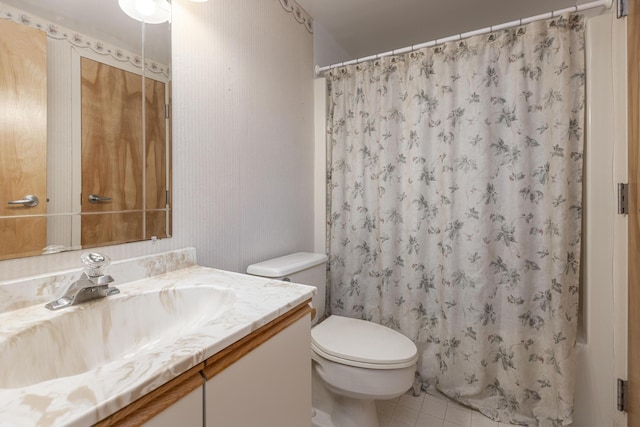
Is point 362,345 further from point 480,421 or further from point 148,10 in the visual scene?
point 148,10

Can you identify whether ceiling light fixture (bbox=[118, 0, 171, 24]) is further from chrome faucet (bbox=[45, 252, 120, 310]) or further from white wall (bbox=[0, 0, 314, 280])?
chrome faucet (bbox=[45, 252, 120, 310])

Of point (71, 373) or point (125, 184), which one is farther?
point (125, 184)

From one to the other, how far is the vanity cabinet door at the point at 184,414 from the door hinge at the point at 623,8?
1.87 metres

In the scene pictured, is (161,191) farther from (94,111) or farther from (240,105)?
(240,105)

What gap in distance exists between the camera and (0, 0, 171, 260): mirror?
2.33ft

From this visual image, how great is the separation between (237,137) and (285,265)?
61 cm

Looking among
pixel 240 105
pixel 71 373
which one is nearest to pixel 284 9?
pixel 240 105

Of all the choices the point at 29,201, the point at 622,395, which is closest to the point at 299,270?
the point at 29,201

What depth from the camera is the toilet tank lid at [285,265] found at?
130 cm

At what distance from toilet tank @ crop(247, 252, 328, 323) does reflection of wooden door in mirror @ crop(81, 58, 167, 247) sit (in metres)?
0.45

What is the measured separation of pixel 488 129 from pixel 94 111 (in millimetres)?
1586

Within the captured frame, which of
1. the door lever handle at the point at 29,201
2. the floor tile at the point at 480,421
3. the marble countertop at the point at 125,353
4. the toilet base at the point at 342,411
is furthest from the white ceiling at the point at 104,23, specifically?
the floor tile at the point at 480,421

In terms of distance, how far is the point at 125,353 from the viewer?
2.43 ft

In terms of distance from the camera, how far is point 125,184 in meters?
0.94
